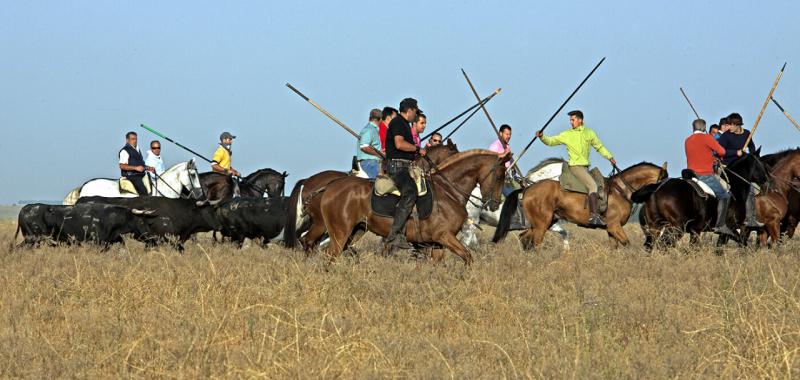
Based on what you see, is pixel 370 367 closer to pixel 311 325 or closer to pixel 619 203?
pixel 311 325

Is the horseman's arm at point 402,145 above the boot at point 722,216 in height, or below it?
below

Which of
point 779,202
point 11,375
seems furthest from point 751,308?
point 779,202

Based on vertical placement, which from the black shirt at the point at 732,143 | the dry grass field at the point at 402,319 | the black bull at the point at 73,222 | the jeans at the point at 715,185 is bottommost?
the dry grass field at the point at 402,319

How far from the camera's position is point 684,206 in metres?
14.3

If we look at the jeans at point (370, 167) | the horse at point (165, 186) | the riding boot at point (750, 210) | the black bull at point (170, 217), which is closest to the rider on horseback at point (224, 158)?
the horse at point (165, 186)

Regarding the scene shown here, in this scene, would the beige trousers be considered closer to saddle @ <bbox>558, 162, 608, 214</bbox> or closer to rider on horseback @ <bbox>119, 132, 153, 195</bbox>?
saddle @ <bbox>558, 162, 608, 214</bbox>

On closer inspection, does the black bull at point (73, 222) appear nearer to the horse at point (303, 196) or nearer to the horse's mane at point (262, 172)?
the horse at point (303, 196)

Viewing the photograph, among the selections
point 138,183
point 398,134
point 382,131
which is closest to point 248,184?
point 138,183

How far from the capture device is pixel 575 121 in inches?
597

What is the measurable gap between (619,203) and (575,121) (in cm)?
162

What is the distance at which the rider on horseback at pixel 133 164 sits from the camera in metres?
18.7

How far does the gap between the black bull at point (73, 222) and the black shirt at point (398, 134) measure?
5.25m

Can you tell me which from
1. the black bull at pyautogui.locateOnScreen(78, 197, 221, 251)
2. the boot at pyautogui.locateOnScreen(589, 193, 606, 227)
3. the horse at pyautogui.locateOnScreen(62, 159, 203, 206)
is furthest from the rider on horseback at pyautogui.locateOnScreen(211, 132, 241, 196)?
the boot at pyautogui.locateOnScreen(589, 193, 606, 227)

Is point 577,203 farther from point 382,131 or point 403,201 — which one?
point 403,201
